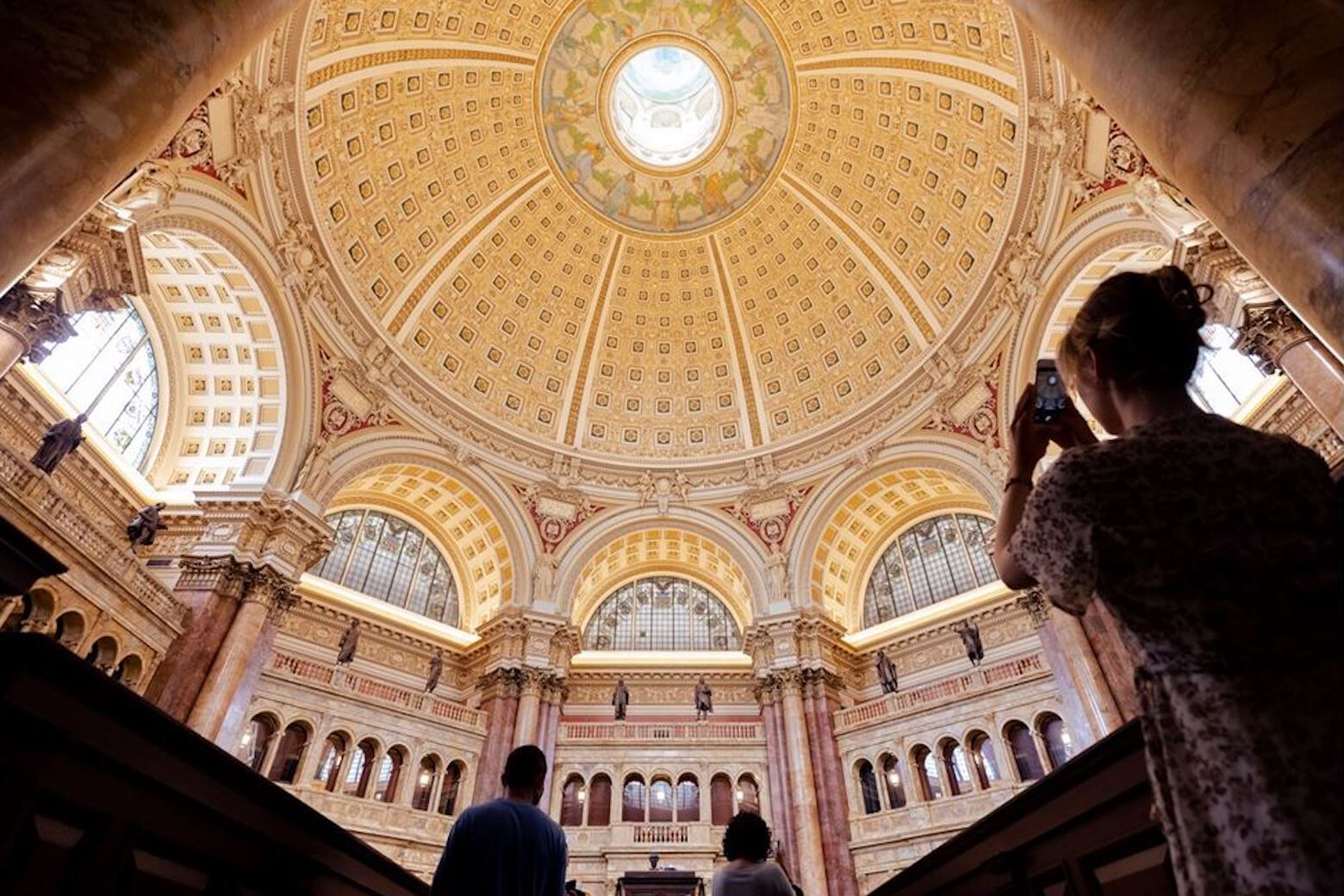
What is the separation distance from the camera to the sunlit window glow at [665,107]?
2702 centimetres

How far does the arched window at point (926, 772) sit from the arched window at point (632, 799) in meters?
8.18

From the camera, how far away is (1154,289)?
2004mm

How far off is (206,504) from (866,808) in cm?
1987

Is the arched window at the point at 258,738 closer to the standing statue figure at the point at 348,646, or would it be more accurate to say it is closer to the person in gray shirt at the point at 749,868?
the standing statue figure at the point at 348,646

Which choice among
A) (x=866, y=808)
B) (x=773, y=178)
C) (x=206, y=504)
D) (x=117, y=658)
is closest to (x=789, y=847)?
(x=866, y=808)

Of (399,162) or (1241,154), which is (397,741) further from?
(1241,154)

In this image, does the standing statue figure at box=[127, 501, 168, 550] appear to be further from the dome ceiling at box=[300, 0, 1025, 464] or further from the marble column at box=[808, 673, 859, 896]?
the marble column at box=[808, 673, 859, 896]

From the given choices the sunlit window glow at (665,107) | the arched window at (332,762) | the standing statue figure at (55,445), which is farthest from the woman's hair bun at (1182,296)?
the sunlit window glow at (665,107)

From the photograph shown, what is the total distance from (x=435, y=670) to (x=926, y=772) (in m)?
15.0

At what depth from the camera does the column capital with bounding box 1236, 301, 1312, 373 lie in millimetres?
9562

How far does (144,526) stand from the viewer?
15031 millimetres

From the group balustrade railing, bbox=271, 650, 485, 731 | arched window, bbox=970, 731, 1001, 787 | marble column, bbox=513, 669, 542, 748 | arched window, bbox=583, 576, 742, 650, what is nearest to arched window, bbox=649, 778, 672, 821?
marble column, bbox=513, 669, 542, 748

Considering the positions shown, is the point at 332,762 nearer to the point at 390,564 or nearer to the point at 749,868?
the point at 390,564

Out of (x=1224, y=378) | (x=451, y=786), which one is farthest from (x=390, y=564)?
(x=1224, y=378)
